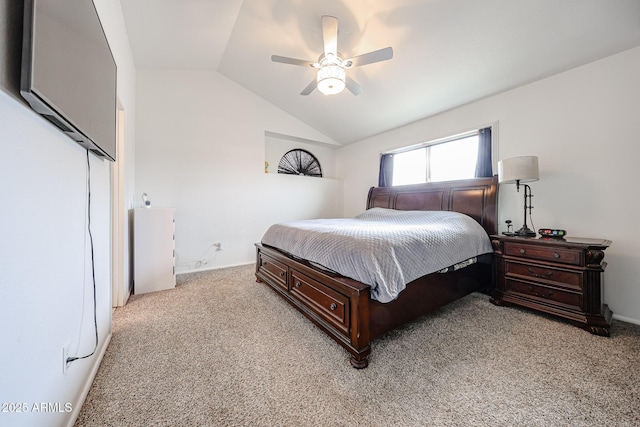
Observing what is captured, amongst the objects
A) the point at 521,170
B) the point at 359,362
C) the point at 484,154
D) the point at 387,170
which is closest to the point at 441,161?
the point at 484,154

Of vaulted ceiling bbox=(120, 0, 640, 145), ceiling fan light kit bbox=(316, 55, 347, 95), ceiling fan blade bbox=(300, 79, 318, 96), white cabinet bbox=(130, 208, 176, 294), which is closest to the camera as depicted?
vaulted ceiling bbox=(120, 0, 640, 145)

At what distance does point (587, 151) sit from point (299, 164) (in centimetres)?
412

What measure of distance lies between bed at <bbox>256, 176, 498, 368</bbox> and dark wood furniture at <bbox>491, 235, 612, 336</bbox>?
0.26 metres

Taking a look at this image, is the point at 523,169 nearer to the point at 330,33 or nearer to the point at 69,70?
the point at 330,33

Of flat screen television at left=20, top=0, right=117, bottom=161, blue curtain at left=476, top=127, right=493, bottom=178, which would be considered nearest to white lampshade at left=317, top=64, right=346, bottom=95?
flat screen television at left=20, top=0, right=117, bottom=161

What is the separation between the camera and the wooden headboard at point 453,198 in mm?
2809

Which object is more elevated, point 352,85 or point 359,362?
point 352,85

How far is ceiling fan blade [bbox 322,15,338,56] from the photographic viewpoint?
80.4 inches

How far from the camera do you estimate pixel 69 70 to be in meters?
0.99

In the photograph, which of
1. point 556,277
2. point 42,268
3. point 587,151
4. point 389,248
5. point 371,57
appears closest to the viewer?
point 42,268

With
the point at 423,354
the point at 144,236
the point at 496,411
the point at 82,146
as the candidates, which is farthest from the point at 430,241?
the point at 144,236

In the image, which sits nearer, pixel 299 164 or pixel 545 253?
pixel 545 253

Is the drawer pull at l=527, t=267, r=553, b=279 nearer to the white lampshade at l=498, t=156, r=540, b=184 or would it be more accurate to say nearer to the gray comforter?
the gray comforter

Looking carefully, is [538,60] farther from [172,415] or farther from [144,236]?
[144,236]
